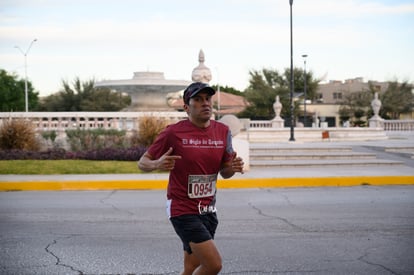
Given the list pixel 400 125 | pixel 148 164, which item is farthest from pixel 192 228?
pixel 400 125

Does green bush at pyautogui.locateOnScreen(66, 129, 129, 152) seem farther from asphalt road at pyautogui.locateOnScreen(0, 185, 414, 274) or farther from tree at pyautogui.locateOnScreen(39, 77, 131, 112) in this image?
tree at pyautogui.locateOnScreen(39, 77, 131, 112)

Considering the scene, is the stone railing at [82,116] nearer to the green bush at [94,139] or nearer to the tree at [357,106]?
the green bush at [94,139]

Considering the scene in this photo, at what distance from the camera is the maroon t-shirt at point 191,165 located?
4.15m

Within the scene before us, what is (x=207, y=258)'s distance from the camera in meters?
3.92

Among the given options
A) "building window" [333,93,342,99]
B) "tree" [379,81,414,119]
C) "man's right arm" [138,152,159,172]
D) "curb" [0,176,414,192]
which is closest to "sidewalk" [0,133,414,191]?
"curb" [0,176,414,192]

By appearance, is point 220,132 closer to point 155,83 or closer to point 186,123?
point 186,123

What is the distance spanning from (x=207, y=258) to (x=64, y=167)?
1217 cm

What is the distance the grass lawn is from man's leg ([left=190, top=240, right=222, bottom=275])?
11281 mm

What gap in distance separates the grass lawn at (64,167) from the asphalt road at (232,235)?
10.9 feet

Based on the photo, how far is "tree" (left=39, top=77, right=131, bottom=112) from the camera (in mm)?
59219

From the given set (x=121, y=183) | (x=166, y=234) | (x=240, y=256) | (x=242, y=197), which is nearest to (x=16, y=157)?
(x=121, y=183)

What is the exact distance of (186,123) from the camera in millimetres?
4273

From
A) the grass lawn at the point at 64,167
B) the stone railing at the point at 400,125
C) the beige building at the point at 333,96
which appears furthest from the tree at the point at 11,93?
the grass lawn at the point at 64,167

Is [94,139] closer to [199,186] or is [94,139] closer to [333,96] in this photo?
[199,186]
